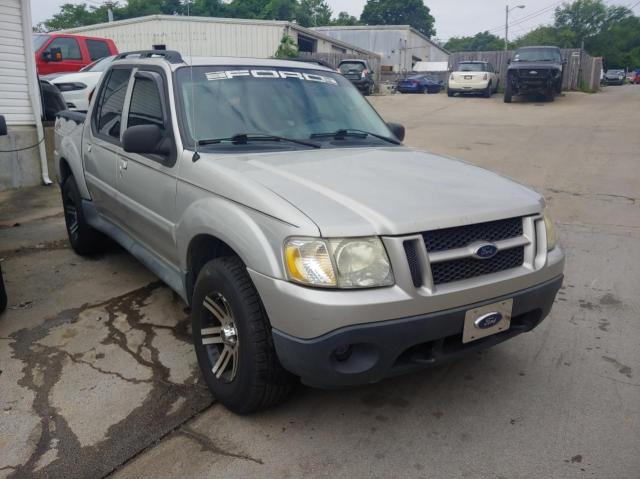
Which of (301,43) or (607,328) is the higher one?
(301,43)

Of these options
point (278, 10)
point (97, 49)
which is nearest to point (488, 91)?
point (97, 49)

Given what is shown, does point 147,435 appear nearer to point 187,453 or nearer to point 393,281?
point 187,453

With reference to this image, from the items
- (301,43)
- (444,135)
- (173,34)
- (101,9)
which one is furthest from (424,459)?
(101,9)

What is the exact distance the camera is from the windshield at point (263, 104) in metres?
3.52

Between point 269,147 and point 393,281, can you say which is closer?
point 393,281

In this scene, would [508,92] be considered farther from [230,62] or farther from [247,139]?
[247,139]

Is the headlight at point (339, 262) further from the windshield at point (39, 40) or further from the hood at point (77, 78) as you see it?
the windshield at point (39, 40)

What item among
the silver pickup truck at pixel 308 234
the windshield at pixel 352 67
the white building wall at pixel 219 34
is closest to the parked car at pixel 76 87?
the silver pickup truck at pixel 308 234

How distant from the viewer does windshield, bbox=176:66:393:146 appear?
11.6ft

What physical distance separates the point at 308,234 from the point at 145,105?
210 cm

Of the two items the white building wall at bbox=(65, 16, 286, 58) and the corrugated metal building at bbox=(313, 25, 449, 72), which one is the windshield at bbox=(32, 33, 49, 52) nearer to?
the white building wall at bbox=(65, 16, 286, 58)

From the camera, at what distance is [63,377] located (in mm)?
3338

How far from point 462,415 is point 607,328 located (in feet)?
5.54

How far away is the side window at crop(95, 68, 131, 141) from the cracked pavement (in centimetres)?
127
